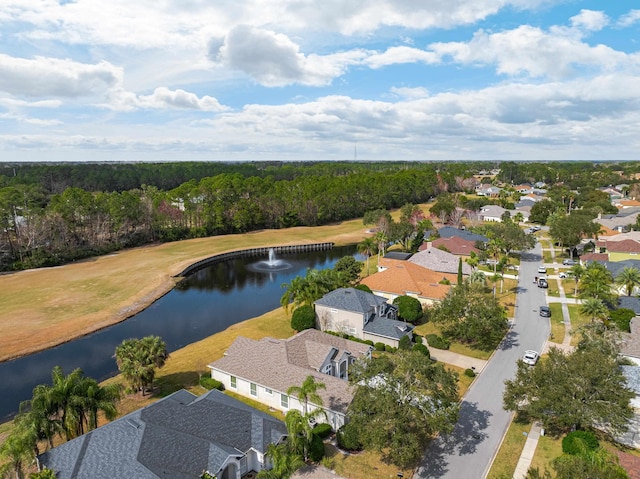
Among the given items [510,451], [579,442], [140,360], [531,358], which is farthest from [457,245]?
[140,360]

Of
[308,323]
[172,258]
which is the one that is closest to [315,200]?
[172,258]

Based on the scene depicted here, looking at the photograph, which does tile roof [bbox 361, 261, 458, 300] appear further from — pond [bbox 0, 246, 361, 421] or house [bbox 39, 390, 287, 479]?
house [bbox 39, 390, 287, 479]

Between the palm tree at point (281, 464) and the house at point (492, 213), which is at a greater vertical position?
the house at point (492, 213)

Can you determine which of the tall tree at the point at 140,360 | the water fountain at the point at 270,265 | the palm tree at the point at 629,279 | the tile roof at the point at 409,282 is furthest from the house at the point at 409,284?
the tall tree at the point at 140,360

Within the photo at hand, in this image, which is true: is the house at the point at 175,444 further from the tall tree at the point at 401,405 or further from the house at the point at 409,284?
the house at the point at 409,284

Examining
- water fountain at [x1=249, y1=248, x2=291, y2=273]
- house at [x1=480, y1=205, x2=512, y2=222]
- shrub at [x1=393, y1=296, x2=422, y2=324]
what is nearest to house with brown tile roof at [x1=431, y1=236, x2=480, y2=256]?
water fountain at [x1=249, y1=248, x2=291, y2=273]

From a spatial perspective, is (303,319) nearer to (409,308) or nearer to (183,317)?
(409,308)
